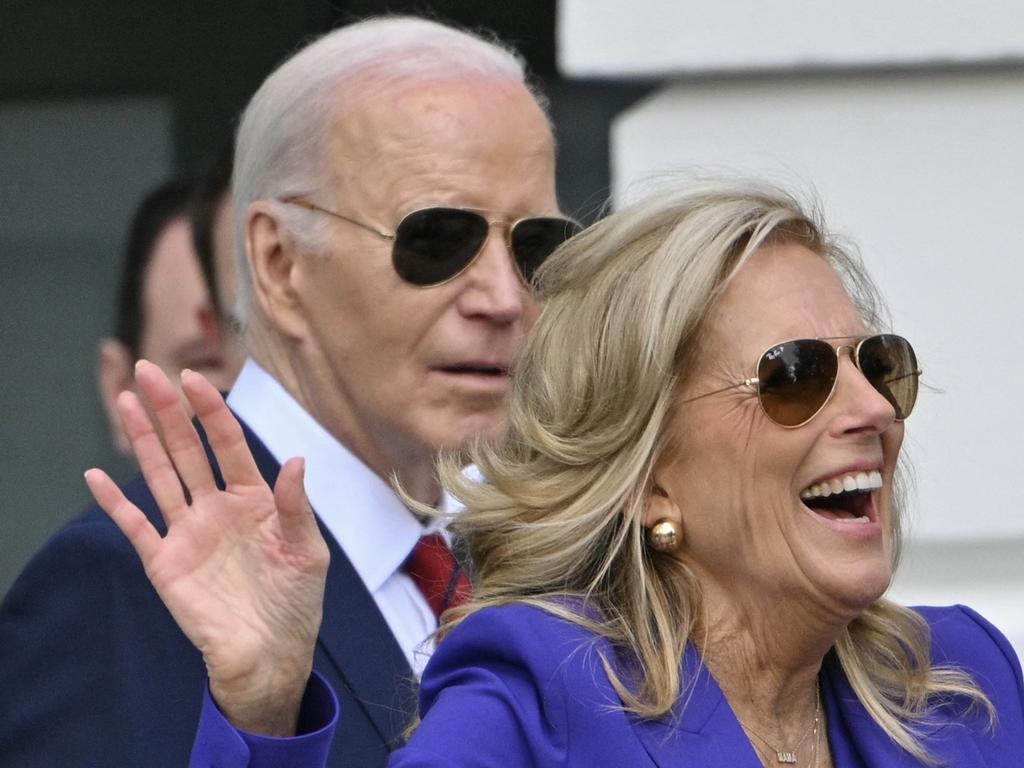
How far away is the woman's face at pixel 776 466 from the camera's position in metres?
2.20

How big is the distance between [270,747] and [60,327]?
218cm

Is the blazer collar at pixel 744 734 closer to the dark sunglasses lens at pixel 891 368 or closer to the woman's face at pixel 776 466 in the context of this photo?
the woman's face at pixel 776 466

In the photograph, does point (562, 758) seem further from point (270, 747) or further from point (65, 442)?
point (65, 442)

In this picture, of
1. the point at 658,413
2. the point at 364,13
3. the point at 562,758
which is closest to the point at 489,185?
the point at 658,413

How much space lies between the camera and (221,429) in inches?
82.8

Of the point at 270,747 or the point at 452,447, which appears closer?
the point at 270,747

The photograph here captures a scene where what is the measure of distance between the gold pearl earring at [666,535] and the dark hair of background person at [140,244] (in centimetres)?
197

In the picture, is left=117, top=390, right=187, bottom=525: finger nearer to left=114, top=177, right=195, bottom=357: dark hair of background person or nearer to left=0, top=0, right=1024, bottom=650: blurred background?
left=0, top=0, right=1024, bottom=650: blurred background

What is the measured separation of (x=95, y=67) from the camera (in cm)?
398

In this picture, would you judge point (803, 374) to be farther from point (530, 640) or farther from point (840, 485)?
point (530, 640)

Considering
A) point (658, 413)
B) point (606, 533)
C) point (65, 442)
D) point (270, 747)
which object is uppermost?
point (658, 413)

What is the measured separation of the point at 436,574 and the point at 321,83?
30.9 inches

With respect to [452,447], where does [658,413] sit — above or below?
above

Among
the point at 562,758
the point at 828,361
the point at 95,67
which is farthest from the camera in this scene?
the point at 95,67
